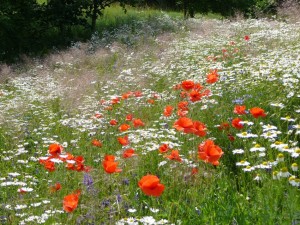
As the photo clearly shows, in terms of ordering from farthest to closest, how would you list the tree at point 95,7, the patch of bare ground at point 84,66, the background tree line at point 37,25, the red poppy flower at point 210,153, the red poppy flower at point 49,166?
the tree at point 95,7 < the background tree line at point 37,25 < the patch of bare ground at point 84,66 < the red poppy flower at point 49,166 < the red poppy flower at point 210,153

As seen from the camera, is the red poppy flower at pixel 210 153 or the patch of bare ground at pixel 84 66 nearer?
the red poppy flower at pixel 210 153

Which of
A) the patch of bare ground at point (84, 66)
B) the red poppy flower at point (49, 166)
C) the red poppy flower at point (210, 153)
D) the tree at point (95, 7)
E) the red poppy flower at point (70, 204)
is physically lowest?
the patch of bare ground at point (84, 66)

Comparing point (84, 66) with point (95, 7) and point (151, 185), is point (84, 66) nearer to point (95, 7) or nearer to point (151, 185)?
point (95, 7)

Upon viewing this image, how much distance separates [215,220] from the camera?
8.19ft

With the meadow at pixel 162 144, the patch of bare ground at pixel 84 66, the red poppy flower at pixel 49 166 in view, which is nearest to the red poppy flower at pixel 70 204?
the meadow at pixel 162 144

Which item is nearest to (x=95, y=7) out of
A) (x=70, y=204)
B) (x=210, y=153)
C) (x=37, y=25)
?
(x=37, y=25)

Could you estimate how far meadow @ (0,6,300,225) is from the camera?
256 cm

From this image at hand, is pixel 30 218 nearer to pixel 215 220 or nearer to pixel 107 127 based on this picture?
pixel 215 220

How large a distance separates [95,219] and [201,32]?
9.93 meters

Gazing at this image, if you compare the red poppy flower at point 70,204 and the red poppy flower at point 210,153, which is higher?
the red poppy flower at point 210,153

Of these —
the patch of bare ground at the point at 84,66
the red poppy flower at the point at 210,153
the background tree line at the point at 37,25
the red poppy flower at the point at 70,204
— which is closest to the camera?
the red poppy flower at the point at 70,204

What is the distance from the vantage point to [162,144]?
335cm

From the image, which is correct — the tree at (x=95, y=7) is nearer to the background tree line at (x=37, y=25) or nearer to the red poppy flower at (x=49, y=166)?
the background tree line at (x=37, y=25)

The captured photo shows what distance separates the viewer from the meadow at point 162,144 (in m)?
2.56
